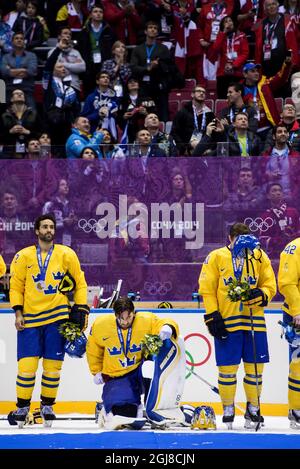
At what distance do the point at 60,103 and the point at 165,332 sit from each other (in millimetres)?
5248

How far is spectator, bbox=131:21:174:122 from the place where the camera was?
1543 cm

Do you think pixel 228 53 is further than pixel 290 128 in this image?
Yes

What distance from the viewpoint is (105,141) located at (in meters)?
14.1

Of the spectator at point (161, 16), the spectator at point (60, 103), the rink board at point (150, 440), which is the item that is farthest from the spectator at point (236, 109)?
the rink board at point (150, 440)

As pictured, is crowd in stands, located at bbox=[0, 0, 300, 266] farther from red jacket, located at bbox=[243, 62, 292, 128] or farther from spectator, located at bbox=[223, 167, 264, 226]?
spectator, located at bbox=[223, 167, 264, 226]

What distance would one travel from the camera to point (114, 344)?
10.5 meters

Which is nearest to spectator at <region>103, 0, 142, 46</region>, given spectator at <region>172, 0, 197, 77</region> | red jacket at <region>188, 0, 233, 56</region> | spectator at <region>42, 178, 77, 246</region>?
spectator at <region>172, 0, 197, 77</region>

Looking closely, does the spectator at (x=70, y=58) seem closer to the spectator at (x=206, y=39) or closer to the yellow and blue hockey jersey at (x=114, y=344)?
the spectator at (x=206, y=39)

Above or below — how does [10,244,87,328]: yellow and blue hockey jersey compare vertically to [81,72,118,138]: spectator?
below

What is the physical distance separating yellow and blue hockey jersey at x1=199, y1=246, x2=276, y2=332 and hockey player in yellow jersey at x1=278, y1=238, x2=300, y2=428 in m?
0.14

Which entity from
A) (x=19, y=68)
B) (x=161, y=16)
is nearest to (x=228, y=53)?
(x=161, y=16)

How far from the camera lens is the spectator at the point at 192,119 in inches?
553

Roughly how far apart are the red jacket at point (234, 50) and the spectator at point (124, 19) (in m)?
1.22

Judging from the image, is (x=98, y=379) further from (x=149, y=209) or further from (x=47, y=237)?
(x=149, y=209)
